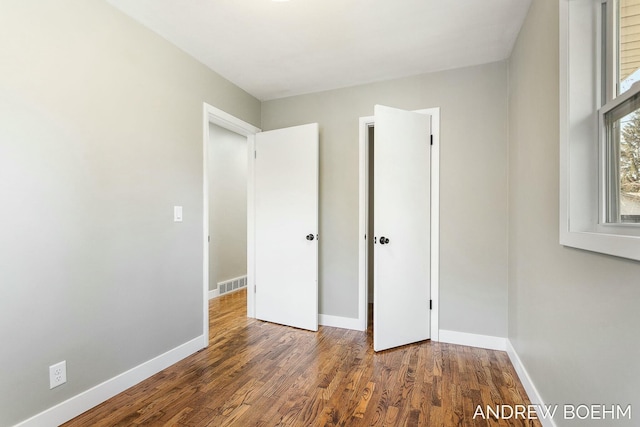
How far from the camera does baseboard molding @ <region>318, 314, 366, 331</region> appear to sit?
9.80 ft

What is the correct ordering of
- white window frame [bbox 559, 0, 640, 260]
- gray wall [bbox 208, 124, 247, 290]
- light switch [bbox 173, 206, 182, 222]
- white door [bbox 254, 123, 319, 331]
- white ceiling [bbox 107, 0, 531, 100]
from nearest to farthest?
white window frame [bbox 559, 0, 640, 260] < white ceiling [bbox 107, 0, 531, 100] < light switch [bbox 173, 206, 182, 222] < white door [bbox 254, 123, 319, 331] < gray wall [bbox 208, 124, 247, 290]

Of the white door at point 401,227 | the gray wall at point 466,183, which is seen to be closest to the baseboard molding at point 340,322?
the gray wall at point 466,183

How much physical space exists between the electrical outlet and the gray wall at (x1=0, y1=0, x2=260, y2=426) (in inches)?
1.1

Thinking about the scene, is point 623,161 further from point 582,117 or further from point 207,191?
point 207,191

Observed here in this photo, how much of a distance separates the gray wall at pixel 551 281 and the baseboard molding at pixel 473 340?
20 cm

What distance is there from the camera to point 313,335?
9.39ft

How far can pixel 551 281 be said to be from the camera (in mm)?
1521

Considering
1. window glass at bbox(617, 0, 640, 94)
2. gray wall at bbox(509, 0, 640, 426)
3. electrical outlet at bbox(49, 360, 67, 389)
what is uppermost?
window glass at bbox(617, 0, 640, 94)

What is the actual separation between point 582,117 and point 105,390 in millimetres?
2896

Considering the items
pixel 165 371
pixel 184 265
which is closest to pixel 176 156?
pixel 184 265

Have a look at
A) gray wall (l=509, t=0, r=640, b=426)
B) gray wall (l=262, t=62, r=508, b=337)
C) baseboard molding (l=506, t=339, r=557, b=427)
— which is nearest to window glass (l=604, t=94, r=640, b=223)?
gray wall (l=509, t=0, r=640, b=426)

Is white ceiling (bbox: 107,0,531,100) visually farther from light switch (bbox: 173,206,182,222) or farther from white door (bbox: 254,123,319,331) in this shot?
light switch (bbox: 173,206,182,222)

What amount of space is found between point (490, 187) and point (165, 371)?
9.68 ft

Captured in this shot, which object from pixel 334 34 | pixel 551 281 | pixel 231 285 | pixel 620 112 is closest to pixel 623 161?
pixel 620 112
